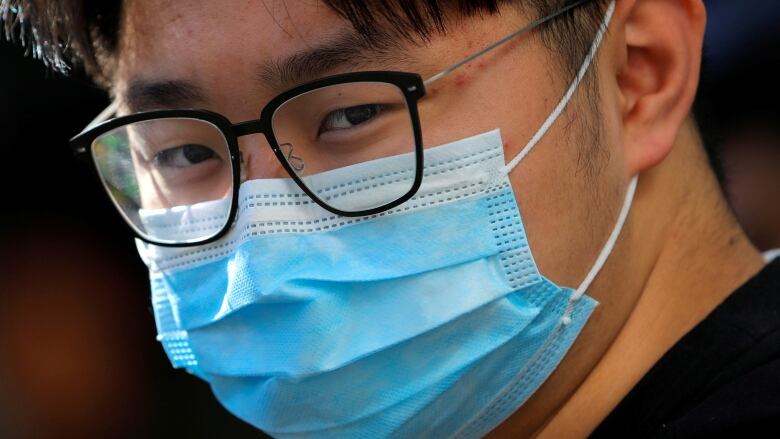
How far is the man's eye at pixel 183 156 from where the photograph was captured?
2.11 metres

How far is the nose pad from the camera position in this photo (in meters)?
1.93

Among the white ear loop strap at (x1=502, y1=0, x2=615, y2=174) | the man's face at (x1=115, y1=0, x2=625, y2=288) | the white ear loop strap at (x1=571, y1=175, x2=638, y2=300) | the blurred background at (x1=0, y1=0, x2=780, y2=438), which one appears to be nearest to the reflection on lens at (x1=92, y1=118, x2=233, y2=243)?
the man's face at (x1=115, y1=0, x2=625, y2=288)

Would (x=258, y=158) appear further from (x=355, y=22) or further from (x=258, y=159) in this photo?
(x=355, y=22)

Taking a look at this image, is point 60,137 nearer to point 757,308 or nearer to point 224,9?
point 224,9

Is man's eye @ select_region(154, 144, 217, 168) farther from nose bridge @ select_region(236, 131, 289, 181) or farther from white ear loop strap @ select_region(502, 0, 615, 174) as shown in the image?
white ear loop strap @ select_region(502, 0, 615, 174)

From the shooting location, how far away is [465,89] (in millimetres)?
1891

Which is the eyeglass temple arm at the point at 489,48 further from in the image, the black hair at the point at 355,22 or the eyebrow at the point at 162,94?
the eyebrow at the point at 162,94

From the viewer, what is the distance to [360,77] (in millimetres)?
1867

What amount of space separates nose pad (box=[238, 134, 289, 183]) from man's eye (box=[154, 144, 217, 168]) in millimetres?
161

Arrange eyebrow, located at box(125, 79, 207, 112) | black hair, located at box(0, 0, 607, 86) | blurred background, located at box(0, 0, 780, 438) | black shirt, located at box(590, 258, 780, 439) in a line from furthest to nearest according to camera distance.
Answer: blurred background, located at box(0, 0, 780, 438)
eyebrow, located at box(125, 79, 207, 112)
black hair, located at box(0, 0, 607, 86)
black shirt, located at box(590, 258, 780, 439)

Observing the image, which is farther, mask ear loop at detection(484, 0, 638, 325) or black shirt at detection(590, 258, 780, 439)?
mask ear loop at detection(484, 0, 638, 325)

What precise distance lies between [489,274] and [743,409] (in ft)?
1.74

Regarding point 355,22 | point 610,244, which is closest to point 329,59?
point 355,22

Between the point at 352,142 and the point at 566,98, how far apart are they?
1.48 feet
